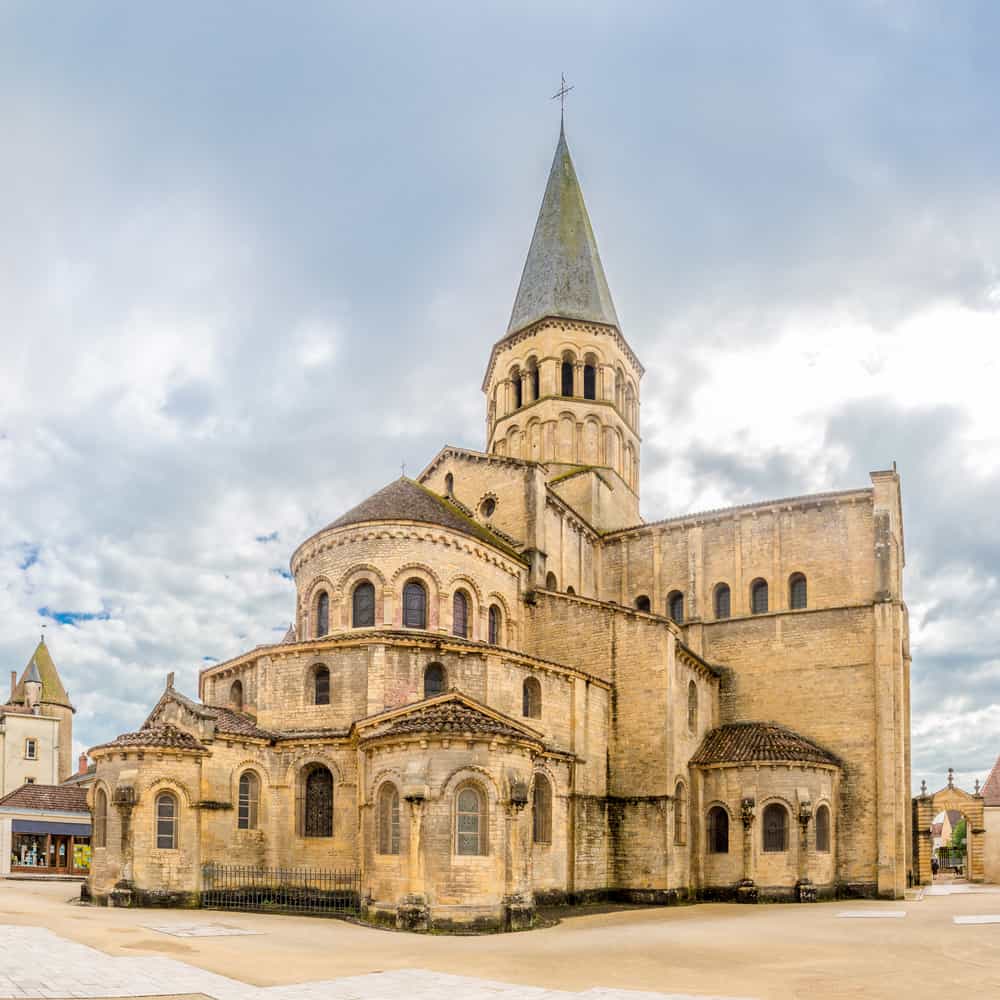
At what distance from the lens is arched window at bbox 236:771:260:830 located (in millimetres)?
31469

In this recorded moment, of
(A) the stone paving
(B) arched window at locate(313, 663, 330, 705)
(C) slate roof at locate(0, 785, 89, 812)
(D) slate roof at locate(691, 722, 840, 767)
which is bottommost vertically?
(C) slate roof at locate(0, 785, 89, 812)

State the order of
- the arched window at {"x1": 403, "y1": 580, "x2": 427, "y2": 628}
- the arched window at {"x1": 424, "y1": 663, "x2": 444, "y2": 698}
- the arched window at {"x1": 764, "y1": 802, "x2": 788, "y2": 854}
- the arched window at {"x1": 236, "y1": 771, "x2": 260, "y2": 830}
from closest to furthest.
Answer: the arched window at {"x1": 236, "y1": 771, "x2": 260, "y2": 830}, the arched window at {"x1": 424, "y1": 663, "x2": 444, "y2": 698}, the arched window at {"x1": 403, "y1": 580, "x2": 427, "y2": 628}, the arched window at {"x1": 764, "y1": 802, "x2": 788, "y2": 854}

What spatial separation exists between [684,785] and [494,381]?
948 inches

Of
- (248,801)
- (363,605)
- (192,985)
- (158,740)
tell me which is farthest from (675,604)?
(192,985)

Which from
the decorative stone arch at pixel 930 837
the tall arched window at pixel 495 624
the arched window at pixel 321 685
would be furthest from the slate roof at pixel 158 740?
the decorative stone arch at pixel 930 837

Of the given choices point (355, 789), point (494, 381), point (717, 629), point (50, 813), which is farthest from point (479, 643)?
point (50, 813)

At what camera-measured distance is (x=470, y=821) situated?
1065 inches

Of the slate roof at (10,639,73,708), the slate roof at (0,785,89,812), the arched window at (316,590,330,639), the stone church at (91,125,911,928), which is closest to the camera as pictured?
the stone church at (91,125,911,928)

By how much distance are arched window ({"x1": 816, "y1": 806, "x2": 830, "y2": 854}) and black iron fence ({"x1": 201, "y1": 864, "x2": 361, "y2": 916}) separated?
59.7ft

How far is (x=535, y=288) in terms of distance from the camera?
54.5 metres

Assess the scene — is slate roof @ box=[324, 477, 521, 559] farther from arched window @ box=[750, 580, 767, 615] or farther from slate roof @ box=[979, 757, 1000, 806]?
slate roof @ box=[979, 757, 1000, 806]

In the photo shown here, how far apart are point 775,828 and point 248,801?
62.9 feet

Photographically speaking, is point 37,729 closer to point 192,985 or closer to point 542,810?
point 542,810

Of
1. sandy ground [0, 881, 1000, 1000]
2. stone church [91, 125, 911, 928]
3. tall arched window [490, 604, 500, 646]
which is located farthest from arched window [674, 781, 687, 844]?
tall arched window [490, 604, 500, 646]
